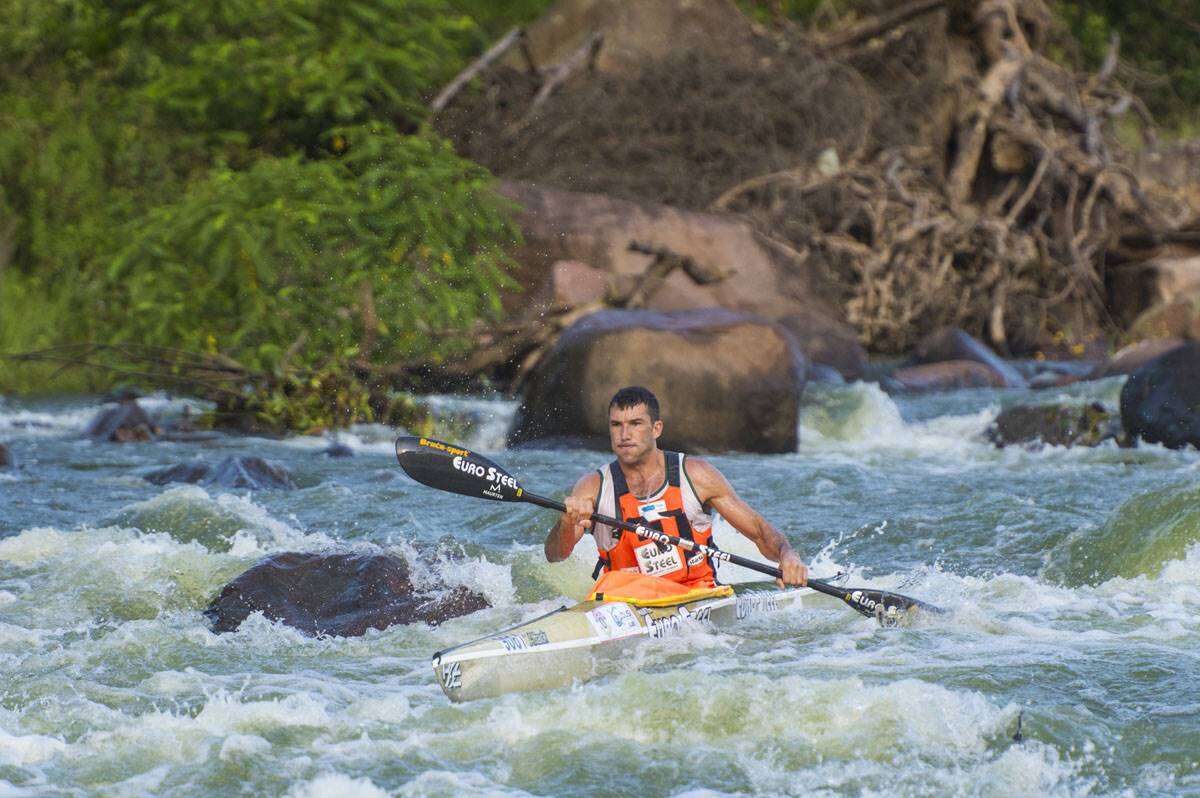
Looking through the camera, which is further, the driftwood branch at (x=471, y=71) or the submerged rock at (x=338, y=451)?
the driftwood branch at (x=471, y=71)

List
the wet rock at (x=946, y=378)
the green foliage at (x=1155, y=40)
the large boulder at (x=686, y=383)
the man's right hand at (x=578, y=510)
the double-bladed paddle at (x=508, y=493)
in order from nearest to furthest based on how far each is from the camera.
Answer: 1. the man's right hand at (x=578, y=510)
2. the double-bladed paddle at (x=508, y=493)
3. the large boulder at (x=686, y=383)
4. the wet rock at (x=946, y=378)
5. the green foliage at (x=1155, y=40)

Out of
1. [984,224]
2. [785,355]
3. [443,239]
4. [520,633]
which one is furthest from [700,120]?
[520,633]

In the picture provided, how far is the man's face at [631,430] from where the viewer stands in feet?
18.1

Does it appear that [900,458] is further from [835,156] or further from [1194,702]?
[835,156]

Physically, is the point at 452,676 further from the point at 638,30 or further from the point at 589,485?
the point at 638,30

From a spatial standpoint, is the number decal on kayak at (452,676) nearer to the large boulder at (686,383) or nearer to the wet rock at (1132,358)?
the large boulder at (686,383)

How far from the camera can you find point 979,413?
10875mm

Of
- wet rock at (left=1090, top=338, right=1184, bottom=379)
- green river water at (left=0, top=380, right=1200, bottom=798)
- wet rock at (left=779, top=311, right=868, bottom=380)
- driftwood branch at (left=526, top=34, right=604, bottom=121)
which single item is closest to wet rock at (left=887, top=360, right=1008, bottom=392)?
wet rock at (left=779, top=311, right=868, bottom=380)

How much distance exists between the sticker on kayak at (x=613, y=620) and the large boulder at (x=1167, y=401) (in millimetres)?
5536

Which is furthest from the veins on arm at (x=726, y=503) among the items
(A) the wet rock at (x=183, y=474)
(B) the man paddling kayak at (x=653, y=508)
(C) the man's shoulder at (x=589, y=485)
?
(A) the wet rock at (x=183, y=474)

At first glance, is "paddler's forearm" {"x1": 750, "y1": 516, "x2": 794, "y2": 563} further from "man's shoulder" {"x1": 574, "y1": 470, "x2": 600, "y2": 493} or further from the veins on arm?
"man's shoulder" {"x1": 574, "y1": 470, "x2": 600, "y2": 493}

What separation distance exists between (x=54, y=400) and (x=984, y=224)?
28.3 ft

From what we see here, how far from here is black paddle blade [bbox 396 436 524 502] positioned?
5.89 meters

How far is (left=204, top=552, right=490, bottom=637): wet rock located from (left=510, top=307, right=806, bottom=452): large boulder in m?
3.67
